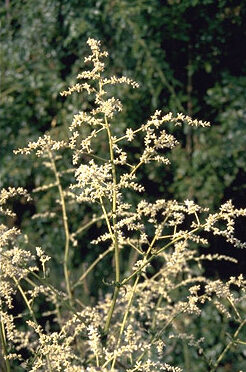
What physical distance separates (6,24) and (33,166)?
0.98 meters

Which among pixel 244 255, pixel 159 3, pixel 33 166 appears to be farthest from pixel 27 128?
pixel 244 255

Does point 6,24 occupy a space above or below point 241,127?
above

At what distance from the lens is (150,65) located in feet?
16.3

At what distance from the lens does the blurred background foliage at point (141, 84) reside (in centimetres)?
497

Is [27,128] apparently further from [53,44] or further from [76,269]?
[76,269]

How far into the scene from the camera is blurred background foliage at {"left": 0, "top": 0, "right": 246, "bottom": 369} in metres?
4.97

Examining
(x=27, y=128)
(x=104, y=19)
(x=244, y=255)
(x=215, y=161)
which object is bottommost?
(x=244, y=255)

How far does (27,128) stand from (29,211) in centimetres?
57

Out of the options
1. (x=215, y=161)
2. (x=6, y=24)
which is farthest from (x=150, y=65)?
(x=6, y=24)

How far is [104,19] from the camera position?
5016 mm

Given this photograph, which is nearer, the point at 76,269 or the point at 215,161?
the point at 215,161

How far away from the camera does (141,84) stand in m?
5.03

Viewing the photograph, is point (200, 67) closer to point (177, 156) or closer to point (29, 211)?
point (177, 156)

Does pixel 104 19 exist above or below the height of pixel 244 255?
above
